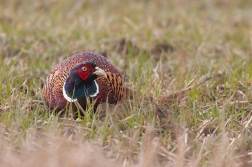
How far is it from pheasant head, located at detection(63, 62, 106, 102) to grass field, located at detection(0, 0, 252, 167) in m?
0.18

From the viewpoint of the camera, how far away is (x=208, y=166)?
3.71 metres

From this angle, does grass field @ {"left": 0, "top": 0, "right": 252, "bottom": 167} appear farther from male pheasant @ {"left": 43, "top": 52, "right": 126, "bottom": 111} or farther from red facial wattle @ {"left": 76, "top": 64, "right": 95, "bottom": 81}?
red facial wattle @ {"left": 76, "top": 64, "right": 95, "bottom": 81}

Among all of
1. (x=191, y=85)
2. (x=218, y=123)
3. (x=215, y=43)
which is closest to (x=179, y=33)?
(x=215, y=43)

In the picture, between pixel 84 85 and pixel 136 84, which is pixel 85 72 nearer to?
pixel 84 85

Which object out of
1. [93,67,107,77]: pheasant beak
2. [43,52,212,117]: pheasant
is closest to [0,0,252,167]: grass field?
[43,52,212,117]: pheasant

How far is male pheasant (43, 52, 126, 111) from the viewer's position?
4668mm

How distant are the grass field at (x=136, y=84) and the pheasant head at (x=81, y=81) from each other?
0.18 metres

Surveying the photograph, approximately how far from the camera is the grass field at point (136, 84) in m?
3.85

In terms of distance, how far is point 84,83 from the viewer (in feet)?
15.4

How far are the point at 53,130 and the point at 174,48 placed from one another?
321 centimetres

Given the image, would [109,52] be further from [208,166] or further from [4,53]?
[208,166]

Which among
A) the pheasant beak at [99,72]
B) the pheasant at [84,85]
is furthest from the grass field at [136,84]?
the pheasant beak at [99,72]

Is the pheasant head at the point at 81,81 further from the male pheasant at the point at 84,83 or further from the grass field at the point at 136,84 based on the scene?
the grass field at the point at 136,84

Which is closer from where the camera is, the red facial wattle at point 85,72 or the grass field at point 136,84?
the grass field at point 136,84
